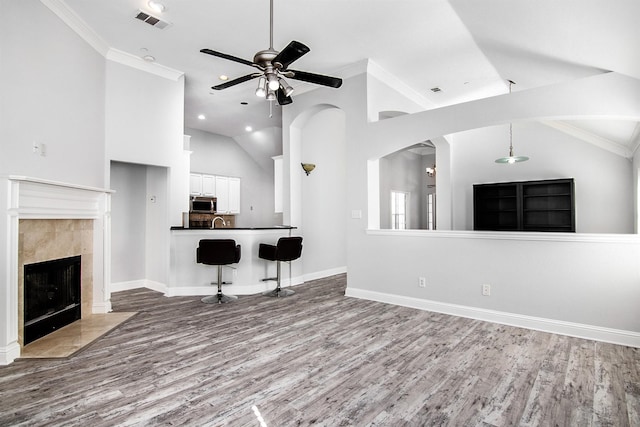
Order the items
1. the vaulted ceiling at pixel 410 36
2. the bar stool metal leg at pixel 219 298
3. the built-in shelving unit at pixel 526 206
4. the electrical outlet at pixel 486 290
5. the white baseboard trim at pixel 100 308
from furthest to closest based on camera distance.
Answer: the built-in shelving unit at pixel 526 206 < the bar stool metal leg at pixel 219 298 < the white baseboard trim at pixel 100 308 < the electrical outlet at pixel 486 290 < the vaulted ceiling at pixel 410 36

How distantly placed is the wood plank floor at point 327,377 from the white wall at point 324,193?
2627mm

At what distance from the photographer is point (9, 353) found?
2.79 meters

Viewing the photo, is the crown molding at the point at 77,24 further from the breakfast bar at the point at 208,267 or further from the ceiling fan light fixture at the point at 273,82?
the breakfast bar at the point at 208,267

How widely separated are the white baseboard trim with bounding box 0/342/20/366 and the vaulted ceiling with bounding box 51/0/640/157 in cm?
327

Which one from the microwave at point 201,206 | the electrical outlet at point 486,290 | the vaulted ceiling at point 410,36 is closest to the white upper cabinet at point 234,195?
the microwave at point 201,206

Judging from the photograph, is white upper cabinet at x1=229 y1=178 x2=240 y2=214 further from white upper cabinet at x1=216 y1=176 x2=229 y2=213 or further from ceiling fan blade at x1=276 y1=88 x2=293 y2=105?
ceiling fan blade at x1=276 y1=88 x2=293 y2=105

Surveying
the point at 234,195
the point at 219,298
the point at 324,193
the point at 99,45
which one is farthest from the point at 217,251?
the point at 234,195

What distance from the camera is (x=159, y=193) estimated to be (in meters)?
5.39

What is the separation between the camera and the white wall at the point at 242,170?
8523 mm

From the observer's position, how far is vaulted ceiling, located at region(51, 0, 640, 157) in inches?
112

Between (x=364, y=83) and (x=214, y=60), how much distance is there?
2.23 m

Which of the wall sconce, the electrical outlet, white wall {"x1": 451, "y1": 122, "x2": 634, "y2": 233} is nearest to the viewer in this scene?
the electrical outlet

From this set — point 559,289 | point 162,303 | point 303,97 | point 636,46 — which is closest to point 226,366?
point 162,303

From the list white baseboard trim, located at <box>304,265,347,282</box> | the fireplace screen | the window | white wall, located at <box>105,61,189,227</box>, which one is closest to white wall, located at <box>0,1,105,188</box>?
white wall, located at <box>105,61,189,227</box>
